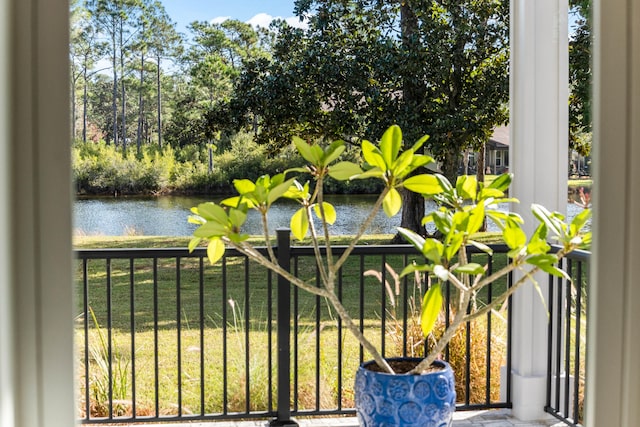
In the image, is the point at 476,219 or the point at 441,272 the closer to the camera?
the point at 441,272

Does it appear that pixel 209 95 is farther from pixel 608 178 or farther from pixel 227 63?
pixel 608 178

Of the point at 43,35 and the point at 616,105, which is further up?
the point at 43,35

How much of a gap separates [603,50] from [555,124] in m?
1.36

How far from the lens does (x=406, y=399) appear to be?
2400 millimetres

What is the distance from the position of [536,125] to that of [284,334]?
1392 mm

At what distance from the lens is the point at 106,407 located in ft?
11.9

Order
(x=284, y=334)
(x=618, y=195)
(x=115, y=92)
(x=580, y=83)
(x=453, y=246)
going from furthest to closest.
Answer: (x=115, y=92) → (x=580, y=83) → (x=284, y=334) → (x=453, y=246) → (x=618, y=195)

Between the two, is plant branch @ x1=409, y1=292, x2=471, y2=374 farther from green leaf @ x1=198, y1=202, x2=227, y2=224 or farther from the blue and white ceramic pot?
green leaf @ x1=198, y1=202, x2=227, y2=224

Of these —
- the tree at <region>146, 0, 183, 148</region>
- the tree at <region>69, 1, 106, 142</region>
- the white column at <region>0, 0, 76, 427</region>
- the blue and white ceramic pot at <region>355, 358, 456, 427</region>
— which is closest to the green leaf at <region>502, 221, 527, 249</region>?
the blue and white ceramic pot at <region>355, 358, 456, 427</region>

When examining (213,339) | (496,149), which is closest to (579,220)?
(213,339)

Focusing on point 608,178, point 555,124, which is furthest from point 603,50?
point 555,124

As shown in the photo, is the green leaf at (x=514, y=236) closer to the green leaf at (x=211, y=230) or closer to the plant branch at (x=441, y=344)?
the plant branch at (x=441, y=344)

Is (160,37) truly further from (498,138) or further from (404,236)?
(404,236)

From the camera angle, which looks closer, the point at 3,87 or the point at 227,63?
the point at 3,87
